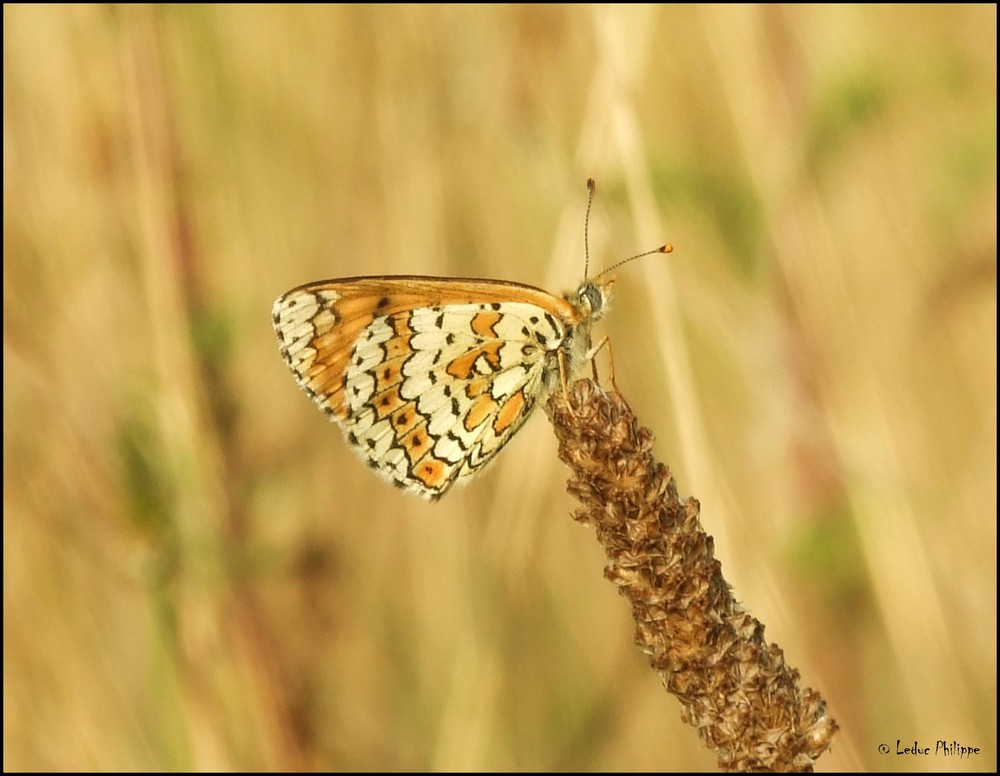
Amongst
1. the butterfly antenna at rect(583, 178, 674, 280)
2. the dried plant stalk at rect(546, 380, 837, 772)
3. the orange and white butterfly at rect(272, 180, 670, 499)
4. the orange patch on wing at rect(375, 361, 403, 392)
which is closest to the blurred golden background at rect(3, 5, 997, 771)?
the butterfly antenna at rect(583, 178, 674, 280)

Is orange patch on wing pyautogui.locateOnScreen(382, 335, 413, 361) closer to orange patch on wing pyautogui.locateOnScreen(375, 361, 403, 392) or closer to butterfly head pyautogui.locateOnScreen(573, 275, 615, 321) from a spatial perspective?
orange patch on wing pyautogui.locateOnScreen(375, 361, 403, 392)

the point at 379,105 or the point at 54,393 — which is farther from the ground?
the point at 379,105

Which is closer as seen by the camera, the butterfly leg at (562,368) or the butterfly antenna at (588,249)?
the butterfly leg at (562,368)

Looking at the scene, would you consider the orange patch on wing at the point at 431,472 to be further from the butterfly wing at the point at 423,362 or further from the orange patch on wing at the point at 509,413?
the orange patch on wing at the point at 509,413

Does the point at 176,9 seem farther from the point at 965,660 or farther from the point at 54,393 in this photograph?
the point at 965,660

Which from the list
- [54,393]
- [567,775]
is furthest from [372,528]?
[54,393]

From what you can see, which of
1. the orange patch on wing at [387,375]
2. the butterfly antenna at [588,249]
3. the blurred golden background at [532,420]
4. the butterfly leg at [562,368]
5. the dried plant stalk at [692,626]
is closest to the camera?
the dried plant stalk at [692,626]

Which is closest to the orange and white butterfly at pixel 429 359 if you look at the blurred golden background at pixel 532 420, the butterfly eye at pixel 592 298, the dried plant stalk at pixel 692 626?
the butterfly eye at pixel 592 298
